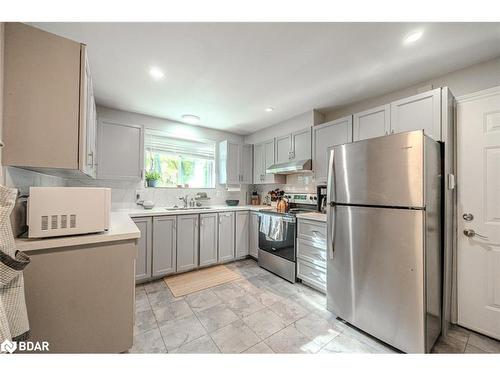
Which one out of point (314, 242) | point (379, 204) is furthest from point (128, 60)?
point (314, 242)

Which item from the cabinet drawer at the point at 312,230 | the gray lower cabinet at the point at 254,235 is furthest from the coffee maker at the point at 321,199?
the gray lower cabinet at the point at 254,235

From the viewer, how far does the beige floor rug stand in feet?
7.88

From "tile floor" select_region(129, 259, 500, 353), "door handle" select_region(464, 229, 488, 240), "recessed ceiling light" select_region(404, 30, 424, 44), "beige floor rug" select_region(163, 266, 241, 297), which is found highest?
"recessed ceiling light" select_region(404, 30, 424, 44)

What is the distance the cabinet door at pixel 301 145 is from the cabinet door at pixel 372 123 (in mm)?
669

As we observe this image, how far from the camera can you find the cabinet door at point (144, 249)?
2.48m

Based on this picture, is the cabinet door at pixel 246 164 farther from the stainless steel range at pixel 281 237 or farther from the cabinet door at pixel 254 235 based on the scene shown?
the stainless steel range at pixel 281 237

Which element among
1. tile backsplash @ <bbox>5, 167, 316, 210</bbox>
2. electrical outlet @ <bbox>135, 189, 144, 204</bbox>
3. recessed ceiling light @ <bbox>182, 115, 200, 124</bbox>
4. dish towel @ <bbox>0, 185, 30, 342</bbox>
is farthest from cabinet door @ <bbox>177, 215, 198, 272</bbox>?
dish towel @ <bbox>0, 185, 30, 342</bbox>

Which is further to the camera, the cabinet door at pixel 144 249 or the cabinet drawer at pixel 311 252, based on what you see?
the cabinet door at pixel 144 249

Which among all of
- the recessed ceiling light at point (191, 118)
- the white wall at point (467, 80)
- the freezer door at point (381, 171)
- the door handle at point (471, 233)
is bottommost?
the door handle at point (471, 233)

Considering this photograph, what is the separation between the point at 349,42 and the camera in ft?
4.92

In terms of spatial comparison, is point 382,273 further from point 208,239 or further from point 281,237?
point 208,239

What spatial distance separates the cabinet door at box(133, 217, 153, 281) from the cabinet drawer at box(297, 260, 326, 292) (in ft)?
6.36

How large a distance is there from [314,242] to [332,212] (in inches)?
24.1

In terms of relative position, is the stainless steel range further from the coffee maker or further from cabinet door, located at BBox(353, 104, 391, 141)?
cabinet door, located at BBox(353, 104, 391, 141)
